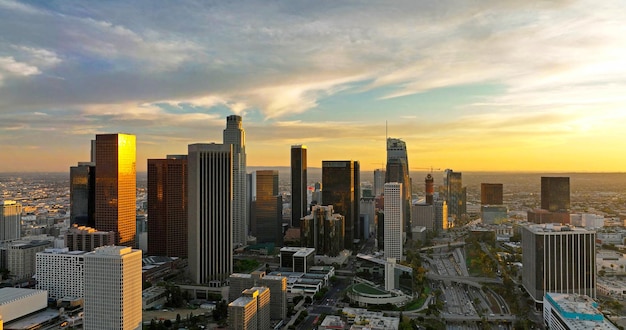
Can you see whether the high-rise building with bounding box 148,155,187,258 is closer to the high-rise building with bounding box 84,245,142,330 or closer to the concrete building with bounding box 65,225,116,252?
the concrete building with bounding box 65,225,116,252

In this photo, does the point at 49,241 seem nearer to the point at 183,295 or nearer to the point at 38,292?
the point at 38,292

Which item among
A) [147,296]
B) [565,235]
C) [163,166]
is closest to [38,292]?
[147,296]

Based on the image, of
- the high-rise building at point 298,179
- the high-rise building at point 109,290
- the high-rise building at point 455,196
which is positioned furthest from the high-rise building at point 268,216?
the high-rise building at point 109,290

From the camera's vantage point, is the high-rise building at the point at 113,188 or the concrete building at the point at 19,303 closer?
the concrete building at the point at 19,303

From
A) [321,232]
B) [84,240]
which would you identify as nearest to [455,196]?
[321,232]

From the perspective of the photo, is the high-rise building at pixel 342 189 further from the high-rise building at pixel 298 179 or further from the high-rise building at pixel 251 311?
the high-rise building at pixel 251 311

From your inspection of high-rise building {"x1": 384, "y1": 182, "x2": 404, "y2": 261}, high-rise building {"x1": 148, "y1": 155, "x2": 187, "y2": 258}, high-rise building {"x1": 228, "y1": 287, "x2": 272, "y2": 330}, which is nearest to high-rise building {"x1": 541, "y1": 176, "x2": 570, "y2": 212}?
high-rise building {"x1": 384, "y1": 182, "x2": 404, "y2": 261}

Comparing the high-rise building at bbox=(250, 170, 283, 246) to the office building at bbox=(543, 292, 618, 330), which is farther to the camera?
the high-rise building at bbox=(250, 170, 283, 246)
